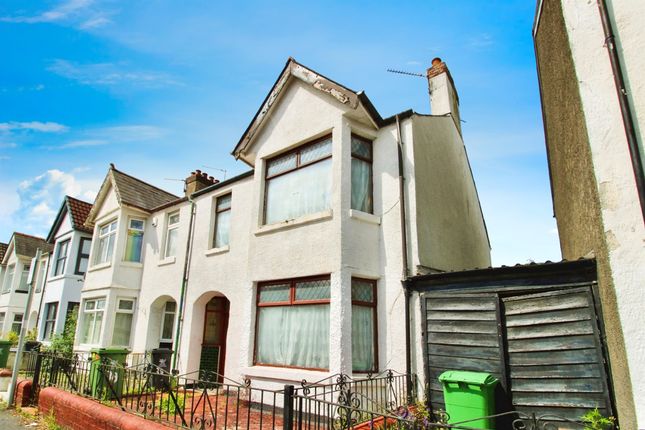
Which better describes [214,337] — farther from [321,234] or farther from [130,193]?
[130,193]

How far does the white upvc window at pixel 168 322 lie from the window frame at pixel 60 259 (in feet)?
27.6

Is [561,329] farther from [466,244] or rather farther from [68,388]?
[68,388]

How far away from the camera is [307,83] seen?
33.1 ft

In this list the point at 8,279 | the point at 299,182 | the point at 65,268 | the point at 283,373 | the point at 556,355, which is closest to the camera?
the point at 556,355

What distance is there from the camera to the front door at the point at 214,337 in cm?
1239

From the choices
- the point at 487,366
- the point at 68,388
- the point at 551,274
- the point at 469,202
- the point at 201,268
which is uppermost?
the point at 469,202

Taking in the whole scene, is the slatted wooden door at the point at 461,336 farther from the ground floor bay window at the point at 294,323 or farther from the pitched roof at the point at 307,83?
the pitched roof at the point at 307,83

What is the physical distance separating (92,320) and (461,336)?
14.5 m

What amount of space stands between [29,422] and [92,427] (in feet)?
8.34

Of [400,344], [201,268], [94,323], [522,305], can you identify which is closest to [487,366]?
[522,305]

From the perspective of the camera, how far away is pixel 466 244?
11164 mm

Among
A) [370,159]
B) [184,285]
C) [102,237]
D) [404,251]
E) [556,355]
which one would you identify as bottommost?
[556,355]

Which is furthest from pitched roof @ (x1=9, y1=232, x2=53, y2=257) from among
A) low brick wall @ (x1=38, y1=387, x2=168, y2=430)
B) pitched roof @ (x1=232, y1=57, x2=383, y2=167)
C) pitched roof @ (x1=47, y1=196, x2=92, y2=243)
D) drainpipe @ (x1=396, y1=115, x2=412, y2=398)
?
drainpipe @ (x1=396, y1=115, x2=412, y2=398)

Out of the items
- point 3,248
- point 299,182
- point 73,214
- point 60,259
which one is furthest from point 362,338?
point 3,248
